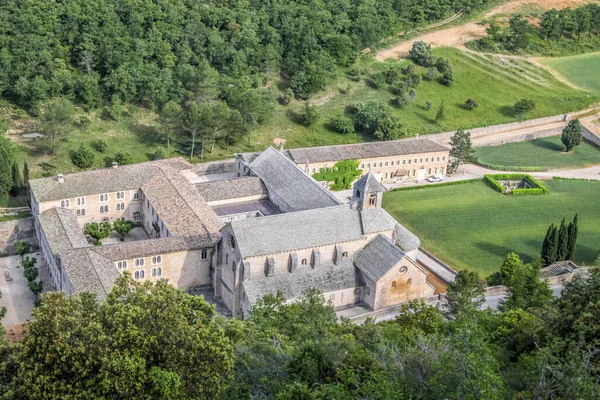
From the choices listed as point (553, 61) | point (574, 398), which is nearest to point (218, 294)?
point (574, 398)

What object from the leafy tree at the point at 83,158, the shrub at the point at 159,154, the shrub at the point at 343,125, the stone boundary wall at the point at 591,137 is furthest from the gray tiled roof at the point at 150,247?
the stone boundary wall at the point at 591,137

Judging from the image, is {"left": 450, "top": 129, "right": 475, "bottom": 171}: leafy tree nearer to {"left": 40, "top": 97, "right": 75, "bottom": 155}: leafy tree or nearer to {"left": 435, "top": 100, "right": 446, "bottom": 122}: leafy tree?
{"left": 435, "top": 100, "right": 446, "bottom": 122}: leafy tree

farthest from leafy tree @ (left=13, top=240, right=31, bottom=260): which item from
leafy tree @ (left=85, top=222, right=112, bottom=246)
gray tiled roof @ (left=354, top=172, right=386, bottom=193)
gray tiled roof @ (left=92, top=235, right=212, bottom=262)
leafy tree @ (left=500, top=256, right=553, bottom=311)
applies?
leafy tree @ (left=500, top=256, right=553, bottom=311)

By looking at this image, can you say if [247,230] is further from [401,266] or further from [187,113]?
[187,113]

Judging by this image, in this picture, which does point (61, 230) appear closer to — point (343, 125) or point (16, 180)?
point (16, 180)

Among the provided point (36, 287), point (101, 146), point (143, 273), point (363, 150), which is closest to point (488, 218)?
point (363, 150)

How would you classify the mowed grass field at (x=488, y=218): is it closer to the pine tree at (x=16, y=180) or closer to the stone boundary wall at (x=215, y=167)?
the stone boundary wall at (x=215, y=167)

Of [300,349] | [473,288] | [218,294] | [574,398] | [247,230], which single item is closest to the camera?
[574,398]
